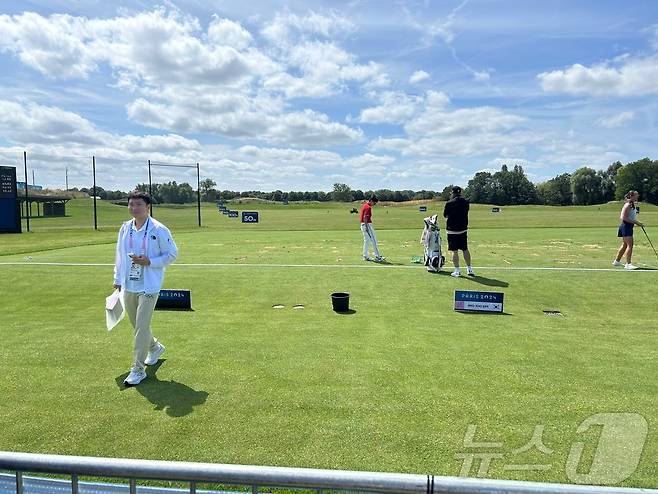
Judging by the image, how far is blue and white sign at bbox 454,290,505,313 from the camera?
29.6 ft

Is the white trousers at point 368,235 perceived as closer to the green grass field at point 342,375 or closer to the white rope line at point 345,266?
the white rope line at point 345,266

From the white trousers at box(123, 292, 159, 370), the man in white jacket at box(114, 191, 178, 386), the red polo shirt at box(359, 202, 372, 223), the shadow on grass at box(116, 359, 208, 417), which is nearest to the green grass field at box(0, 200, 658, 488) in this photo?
the shadow on grass at box(116, 359, 208, 417)

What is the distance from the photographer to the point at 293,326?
810 cm

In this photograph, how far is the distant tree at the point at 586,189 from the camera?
128250 millimetres

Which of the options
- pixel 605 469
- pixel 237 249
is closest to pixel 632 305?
pixel 605 469

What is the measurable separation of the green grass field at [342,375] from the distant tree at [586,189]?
132022 mm

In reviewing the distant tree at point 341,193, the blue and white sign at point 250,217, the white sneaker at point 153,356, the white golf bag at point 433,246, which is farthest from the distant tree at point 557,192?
the white sneaker at point 153,356

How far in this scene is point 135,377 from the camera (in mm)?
5520

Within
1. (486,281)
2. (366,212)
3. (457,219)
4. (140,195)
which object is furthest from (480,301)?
(366,212)

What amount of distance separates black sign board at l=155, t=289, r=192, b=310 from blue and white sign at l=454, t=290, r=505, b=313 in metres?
5.34

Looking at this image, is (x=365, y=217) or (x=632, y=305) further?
(x=365, y=217)

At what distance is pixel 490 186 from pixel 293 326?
5415 inches

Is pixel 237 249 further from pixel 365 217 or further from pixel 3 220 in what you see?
pixel 3 220

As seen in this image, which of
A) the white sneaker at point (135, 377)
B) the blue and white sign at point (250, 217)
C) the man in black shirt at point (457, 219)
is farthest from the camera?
the blue and white sign at point (250, 217)
